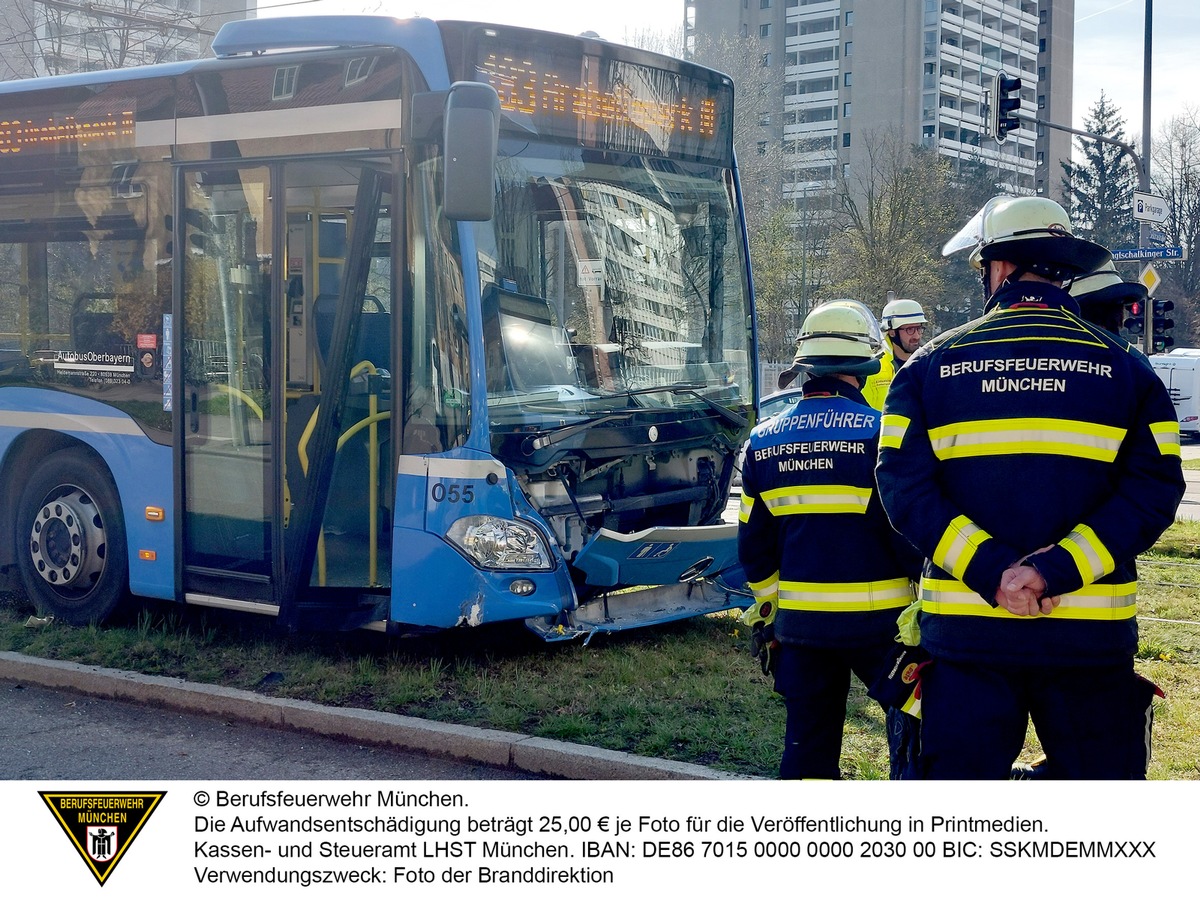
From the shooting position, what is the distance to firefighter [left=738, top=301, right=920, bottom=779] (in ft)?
13.8

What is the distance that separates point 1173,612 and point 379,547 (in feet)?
17.1

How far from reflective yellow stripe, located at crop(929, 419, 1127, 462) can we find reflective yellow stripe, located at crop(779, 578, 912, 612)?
3.06 ft

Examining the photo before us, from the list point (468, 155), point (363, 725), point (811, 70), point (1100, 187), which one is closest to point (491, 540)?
point (363, 725)

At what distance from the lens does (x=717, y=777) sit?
5219 millimetres

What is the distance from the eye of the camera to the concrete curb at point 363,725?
18.0 feet

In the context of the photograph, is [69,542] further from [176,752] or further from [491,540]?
[491,540]

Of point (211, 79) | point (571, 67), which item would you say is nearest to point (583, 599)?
point (571, 67)

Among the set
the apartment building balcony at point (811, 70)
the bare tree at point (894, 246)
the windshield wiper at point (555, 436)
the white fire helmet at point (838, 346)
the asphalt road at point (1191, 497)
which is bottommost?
the asphalt road at point (1191, 497)

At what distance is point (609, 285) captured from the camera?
282 inches

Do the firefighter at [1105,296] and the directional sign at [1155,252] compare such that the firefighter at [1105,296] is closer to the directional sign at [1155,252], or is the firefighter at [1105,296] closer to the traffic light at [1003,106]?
the directional sign at [1155,252]

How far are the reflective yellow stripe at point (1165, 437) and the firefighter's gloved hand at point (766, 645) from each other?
155 cm

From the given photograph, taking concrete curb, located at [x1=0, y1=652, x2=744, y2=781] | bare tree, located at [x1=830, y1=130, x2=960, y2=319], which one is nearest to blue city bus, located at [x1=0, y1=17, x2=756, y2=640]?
concrete curb, located at [x1=0, y1=652, x2=744, y2=781]

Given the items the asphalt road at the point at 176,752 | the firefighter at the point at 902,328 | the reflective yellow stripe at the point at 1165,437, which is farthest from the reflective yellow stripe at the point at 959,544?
the firefighter at the point at 902,328
